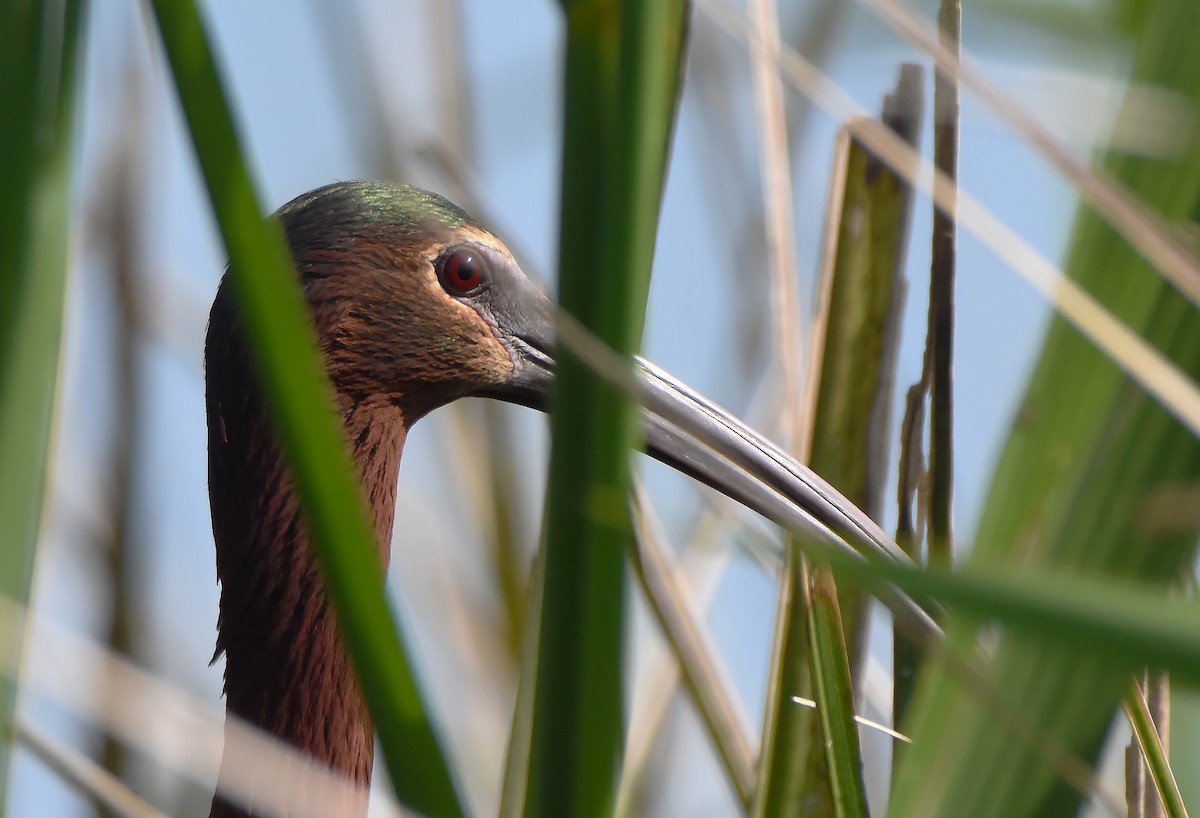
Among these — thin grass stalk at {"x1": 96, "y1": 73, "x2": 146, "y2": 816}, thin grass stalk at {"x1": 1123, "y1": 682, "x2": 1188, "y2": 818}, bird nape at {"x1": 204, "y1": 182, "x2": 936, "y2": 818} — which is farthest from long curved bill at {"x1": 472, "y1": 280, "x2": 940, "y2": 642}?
thin grass stalk at {"x1": 96, "y1": 73, "x2": 146, "y2": 816}

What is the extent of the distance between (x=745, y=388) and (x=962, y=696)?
5.47 feet

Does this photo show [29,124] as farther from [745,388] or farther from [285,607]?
[745,388]

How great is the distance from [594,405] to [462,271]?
102 cm

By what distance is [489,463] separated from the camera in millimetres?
2570

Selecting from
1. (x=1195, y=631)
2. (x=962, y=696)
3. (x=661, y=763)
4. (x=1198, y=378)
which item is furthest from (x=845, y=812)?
(x=661, y=763)

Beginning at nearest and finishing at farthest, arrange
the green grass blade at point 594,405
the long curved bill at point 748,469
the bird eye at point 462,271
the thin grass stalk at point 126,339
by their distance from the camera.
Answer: the green grass blade at point 594,405 < the long curved bill at point 748,469 < the bird eye at point 462,271 < the thin grass stalk at point 126,339

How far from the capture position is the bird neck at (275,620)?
4.76 ft

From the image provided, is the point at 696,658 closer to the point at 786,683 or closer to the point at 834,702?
Result: the point at 786,683

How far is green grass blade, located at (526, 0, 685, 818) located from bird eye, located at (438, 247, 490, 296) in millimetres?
986

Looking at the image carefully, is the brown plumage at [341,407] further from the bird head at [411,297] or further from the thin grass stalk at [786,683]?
the thin grass stalk at [786,683]

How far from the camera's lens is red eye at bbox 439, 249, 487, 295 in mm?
1581

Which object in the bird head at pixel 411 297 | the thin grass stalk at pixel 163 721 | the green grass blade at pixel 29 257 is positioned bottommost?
the thin grass stalk at pixel 163 721

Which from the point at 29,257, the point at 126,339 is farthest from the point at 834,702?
the point at 126,339

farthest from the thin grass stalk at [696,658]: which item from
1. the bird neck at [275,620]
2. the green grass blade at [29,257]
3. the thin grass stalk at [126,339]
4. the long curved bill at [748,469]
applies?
the thin grass stalk at [126,339]
